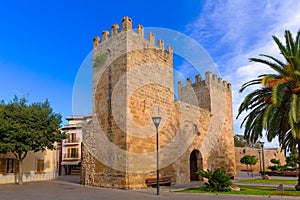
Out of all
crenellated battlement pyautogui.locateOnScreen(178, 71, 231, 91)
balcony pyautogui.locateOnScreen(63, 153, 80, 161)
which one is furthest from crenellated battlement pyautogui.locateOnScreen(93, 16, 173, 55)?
balcony pyautogui.locateOnScreen(63, 153, 80, 161)

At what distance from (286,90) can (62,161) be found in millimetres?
30391

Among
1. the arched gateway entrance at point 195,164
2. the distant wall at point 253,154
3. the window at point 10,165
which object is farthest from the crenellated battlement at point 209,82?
the window at point 10,165

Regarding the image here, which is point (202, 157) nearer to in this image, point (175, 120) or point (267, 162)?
point (175, 120)

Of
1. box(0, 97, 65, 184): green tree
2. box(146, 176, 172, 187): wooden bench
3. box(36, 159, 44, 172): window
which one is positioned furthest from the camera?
box(36, 159, 44, 172): window

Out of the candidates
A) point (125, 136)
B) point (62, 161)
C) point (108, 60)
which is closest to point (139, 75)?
point (108, 60)

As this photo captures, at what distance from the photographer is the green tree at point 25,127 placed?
16.2 metres

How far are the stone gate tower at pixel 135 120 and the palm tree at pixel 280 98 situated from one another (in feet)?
15.9

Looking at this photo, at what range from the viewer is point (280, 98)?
10.0 m

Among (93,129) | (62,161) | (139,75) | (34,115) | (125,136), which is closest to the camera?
(125,136)

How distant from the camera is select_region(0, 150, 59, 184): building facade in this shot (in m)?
18.4

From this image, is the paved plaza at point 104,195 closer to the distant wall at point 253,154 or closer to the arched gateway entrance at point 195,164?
the arched gateway entrance at point 195,164

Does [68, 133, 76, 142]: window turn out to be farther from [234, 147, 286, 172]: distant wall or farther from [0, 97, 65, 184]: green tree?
[234, 147, 286, 172]: distant wall

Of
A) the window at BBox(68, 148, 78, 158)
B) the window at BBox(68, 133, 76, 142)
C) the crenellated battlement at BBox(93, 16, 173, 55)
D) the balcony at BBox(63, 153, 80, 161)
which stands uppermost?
the crenellated battlement at BBox(93, 16, 173, 55)

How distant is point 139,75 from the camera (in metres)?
14.4
